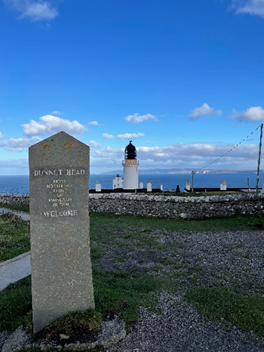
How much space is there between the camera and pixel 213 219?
16531 mm

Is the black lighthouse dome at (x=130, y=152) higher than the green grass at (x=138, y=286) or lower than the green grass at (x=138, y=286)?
higher

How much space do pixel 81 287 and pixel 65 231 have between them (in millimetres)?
1004

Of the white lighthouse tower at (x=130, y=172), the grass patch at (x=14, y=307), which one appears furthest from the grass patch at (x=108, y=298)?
the white lighthouse tower at (x=130, y=172)

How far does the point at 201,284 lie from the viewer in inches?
270

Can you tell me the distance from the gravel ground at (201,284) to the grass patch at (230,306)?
0.54ft

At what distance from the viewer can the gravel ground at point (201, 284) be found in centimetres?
440

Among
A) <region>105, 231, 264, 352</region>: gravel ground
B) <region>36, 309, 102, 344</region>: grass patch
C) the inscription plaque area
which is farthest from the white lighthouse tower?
<region>36, 309, 102, 344</region>: grass patch

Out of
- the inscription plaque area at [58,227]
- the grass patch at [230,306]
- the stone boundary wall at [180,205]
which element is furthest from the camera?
the stone boundary wall at [180,205]

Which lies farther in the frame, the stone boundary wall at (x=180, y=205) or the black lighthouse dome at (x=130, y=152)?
the black lighthouse dome at (x=130, y=152)

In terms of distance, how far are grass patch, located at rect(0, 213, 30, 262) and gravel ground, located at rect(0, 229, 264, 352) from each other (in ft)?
10.6

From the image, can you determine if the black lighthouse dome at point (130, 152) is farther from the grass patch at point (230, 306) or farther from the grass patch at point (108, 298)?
the grass patch at point (230, 306)

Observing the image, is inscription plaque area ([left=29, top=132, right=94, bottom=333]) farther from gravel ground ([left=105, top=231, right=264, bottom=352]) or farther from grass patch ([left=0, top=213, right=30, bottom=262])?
grass patch ([left=0, top=213, right=30, bottom=262])

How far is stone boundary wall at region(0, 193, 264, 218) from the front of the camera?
16156mm

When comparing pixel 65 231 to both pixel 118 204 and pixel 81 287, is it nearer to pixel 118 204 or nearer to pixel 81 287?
pixel 81 287
